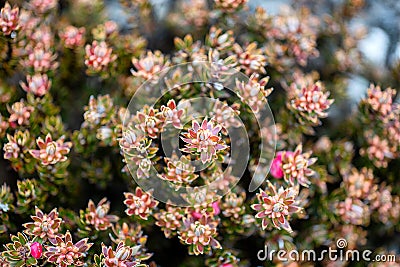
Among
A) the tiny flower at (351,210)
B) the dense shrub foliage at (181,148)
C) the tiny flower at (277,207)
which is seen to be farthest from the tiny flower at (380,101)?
the tiny flower at (277,207)

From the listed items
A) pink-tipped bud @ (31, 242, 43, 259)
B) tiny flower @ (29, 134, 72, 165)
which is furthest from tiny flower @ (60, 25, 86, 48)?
pink-tipped bud @ (31, 242, 43, 259)

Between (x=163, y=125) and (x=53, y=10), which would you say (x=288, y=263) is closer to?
(x=163, y=125)

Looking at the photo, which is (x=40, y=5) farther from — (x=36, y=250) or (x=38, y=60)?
(x=36, y=250)

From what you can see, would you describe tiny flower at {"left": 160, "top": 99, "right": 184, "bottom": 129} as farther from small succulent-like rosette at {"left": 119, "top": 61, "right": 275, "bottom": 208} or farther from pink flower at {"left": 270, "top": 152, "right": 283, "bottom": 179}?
pink flower at {"left": 270, "top": 152, "right": 283, "bottom": 179}

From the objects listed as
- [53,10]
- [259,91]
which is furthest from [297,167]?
[53,10]

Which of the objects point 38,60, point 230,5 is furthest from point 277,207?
point 38,60

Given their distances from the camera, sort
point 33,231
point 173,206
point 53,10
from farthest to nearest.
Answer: point 53,10 < point 173,206 < point 33,231

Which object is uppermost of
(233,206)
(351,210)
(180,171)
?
(180,171)
